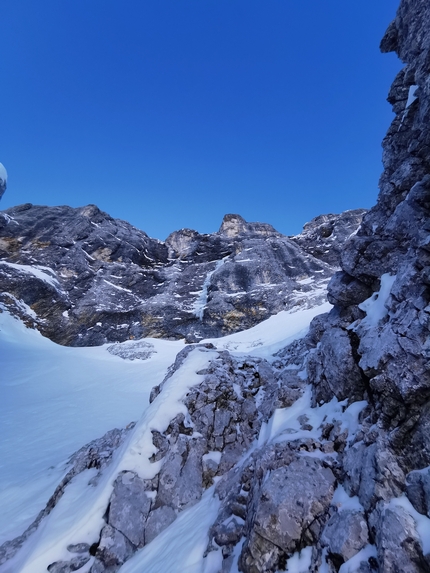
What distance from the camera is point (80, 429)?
19.0 metres

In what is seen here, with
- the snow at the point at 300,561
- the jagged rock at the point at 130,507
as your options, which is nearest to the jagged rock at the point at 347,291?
the snow at the point at 300,561

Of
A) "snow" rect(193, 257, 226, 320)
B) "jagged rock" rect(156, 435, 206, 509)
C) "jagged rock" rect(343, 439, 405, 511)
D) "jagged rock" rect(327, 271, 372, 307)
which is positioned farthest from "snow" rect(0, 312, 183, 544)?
"jagged rock" rect(327, 271, 372, 307)

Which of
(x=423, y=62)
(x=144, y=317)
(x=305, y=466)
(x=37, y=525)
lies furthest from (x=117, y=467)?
(x=144, y=317)

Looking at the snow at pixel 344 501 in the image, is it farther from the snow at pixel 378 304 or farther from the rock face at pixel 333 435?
the snow at pixel 378 304

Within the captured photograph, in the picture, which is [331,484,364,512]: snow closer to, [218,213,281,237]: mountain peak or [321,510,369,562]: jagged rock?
[321,510,369,562]: jagged rock

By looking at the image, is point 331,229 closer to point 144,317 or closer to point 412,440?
point 144,317

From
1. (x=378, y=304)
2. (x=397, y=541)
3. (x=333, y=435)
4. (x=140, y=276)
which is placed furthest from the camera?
(x=140, y=276)

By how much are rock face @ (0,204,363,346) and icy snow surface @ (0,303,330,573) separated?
7.85 metres

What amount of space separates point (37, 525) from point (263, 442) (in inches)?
315

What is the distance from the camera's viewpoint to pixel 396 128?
15094 millimetres

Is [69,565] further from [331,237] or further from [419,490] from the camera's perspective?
[331,237]

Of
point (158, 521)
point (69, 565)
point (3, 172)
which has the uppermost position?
point (3, 172)

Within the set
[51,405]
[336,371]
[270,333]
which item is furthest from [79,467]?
[270,333]

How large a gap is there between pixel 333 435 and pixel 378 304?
4.47 m
